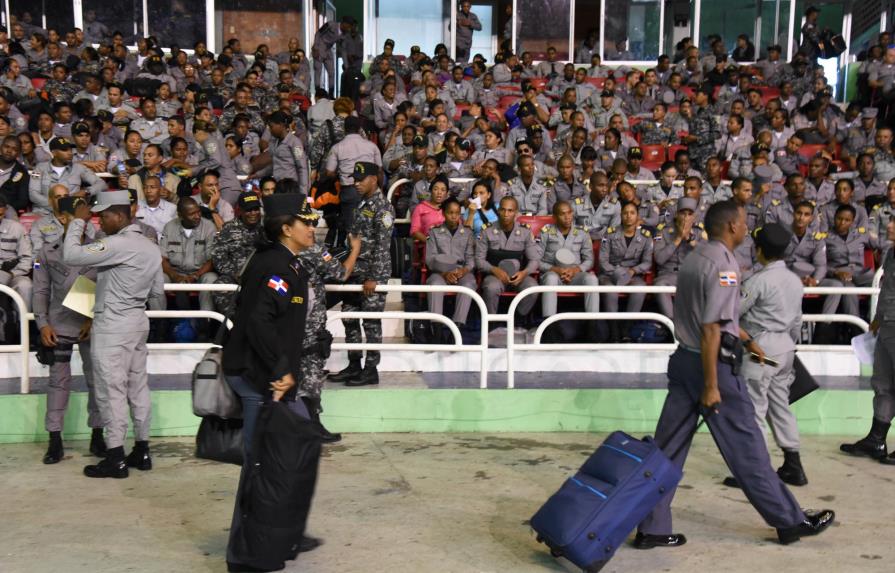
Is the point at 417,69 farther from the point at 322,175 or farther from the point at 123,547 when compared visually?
the point at 123,547

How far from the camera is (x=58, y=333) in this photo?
6570 mm

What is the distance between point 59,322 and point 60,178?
461 centimetres

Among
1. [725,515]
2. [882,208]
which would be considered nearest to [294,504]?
[725,515]

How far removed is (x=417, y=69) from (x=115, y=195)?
11.3 m

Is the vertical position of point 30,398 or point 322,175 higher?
point 322,175

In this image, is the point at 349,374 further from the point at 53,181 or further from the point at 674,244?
the point at 53,181

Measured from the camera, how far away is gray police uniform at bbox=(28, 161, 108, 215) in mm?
10539

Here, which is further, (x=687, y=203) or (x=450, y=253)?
(x=687, y=203)

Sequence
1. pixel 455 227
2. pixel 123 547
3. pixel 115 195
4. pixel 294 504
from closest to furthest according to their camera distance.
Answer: pixel 294 504 < pixel 123 547 < pixel 115 195 < pixel 455 227

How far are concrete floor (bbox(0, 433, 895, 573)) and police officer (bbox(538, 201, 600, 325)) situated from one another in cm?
221

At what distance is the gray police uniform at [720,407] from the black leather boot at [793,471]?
121cm

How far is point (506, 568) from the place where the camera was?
4742 millimetres

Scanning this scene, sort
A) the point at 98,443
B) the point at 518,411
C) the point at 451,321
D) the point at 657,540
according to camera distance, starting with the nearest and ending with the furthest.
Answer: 1. the point at 657,540
2. the point at 98,443
3. the point at 451,321
4. the point at 518,411

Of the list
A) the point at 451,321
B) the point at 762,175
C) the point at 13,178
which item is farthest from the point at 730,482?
the point at 13,178
